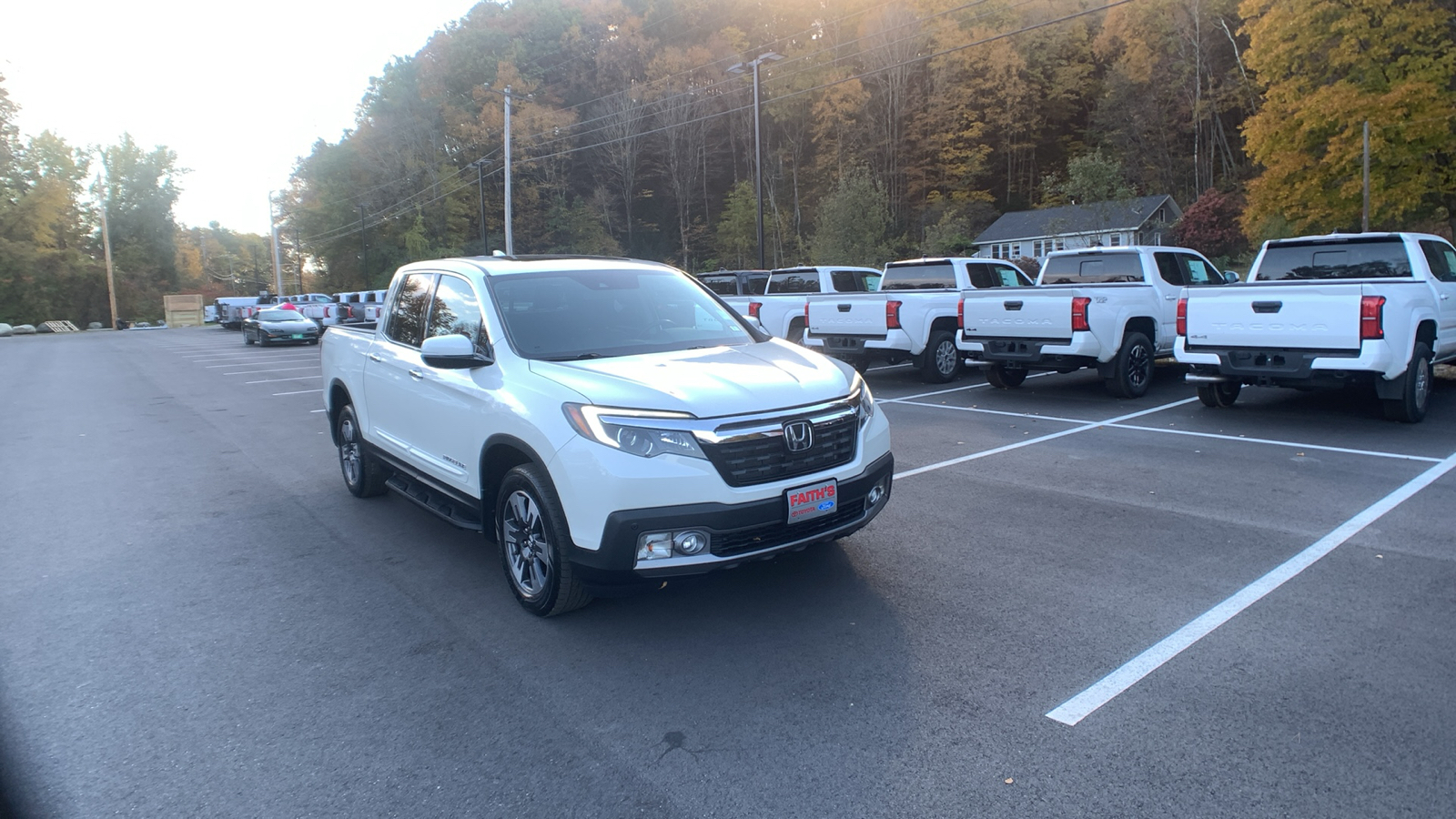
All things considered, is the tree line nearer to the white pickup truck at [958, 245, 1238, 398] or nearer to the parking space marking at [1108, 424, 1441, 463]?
the white pickup truck at [958, 245, 1238, 398]

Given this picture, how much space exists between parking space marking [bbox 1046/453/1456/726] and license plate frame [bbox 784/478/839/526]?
134 centimetres

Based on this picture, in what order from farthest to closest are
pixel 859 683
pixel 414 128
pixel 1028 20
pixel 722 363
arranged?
pixel 414 128 → pixel 1028 20 → pixel 722 363 → pixel 859 683

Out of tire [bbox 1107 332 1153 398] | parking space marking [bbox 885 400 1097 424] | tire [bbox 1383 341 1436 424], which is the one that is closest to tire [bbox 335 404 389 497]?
parking space marking [bbox 885 400 1097 424]

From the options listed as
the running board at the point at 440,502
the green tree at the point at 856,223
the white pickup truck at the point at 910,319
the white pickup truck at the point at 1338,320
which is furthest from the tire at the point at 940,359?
the green tree at the point at 856,223

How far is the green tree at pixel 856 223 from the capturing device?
34.5 m

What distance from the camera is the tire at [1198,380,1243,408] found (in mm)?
10633

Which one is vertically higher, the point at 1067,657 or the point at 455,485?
the point at 455,485

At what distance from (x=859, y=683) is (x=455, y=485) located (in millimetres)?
2659

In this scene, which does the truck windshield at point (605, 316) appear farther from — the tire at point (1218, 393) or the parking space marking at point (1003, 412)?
the tire at point (1218, 393)

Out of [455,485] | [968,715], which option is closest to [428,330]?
[455,485]

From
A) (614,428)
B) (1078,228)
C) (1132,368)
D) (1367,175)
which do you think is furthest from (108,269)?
(614,428)

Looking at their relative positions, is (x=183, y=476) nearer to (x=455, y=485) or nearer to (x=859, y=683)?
(x=455, y=485)

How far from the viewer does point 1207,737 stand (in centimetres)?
323

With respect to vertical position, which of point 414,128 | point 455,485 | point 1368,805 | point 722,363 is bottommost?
point 1368,805
